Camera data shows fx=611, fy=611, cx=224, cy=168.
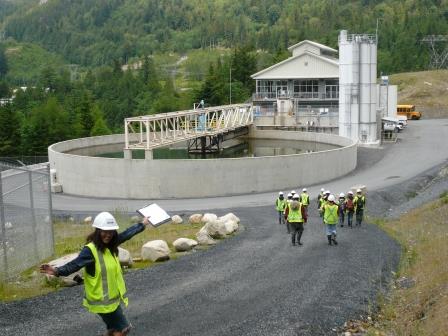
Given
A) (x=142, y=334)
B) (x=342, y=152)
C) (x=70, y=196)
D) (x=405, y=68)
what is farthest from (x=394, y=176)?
(x=405, y=68)

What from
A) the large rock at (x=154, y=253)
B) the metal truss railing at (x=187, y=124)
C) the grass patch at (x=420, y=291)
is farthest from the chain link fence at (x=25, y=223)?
the metal truss railing at (x=187, y=124)

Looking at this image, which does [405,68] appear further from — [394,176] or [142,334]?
[142,334]

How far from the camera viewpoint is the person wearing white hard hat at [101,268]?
7328mm

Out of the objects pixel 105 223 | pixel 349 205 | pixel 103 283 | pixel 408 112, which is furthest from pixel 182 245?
pixel 408 112

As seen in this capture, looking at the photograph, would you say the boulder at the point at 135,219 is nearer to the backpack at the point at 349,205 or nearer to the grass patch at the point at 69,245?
the grass patch at the point at 69,245

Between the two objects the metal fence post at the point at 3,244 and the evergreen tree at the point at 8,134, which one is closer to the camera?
the metal fence post at the point at 3,244

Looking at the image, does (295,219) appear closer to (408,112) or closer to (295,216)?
(295,216)

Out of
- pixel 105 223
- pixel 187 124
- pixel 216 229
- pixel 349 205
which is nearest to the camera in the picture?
pixel 105 223

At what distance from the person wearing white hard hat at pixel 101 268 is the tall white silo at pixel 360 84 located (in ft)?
149

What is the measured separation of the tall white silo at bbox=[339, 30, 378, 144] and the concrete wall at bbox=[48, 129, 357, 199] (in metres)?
14.1

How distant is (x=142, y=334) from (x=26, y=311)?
2368 mm

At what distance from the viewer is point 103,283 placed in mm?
7500

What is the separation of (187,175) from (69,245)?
16227 millimetres

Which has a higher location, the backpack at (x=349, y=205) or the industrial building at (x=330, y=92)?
the industrial building at (x=330, y=92)
